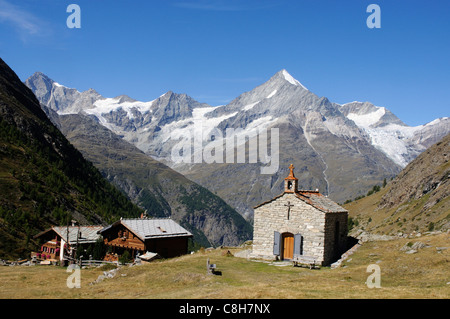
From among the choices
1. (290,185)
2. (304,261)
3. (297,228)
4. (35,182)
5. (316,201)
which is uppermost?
(290,185)

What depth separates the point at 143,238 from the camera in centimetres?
5431

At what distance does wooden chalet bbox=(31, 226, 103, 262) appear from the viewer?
57.8m

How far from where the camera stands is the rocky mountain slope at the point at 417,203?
6819cm

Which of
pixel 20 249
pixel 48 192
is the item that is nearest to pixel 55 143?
pixel 48 192

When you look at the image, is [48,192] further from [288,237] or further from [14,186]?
[288,237]

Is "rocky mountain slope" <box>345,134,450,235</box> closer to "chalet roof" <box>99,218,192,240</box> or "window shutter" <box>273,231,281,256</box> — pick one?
"window shutter" <box>273,231,281,256</box>

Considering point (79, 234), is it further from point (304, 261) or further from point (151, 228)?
point (304, 261)

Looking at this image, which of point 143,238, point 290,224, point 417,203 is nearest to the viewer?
point 290,224

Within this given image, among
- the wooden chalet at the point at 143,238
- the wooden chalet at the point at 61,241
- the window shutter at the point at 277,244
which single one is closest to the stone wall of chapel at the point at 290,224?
the window shutter at the point at 277,244

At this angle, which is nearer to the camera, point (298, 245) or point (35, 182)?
point (298, 245)

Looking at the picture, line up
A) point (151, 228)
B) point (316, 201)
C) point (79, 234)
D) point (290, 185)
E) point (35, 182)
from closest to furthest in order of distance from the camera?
1. point (290, 185)
2. point (316, 201)
3. point (151, 228)
4. point (79, 234)
5. point (35, 182)

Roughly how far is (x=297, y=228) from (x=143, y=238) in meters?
23.8

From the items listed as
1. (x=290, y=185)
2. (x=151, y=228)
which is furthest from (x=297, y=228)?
(x=151, y=228)
